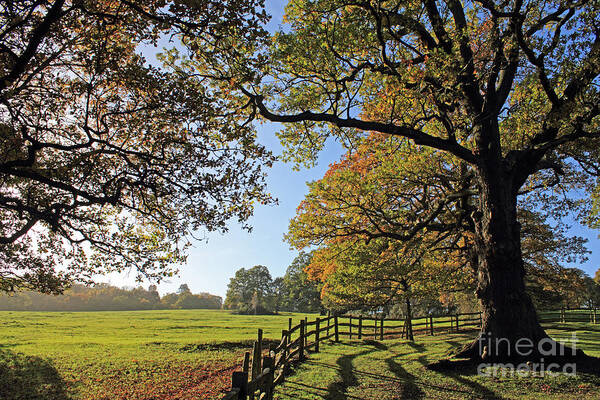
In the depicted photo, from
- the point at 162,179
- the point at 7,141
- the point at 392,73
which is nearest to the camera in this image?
the point at 7,141

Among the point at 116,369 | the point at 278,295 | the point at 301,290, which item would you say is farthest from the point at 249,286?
the point at 116,369

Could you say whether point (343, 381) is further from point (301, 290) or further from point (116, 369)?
point (301, 290)

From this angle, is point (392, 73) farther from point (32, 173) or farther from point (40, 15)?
point (32, 173)

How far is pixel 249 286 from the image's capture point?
3292 inches

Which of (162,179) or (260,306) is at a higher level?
(162,179)

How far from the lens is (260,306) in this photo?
7012 centimetres

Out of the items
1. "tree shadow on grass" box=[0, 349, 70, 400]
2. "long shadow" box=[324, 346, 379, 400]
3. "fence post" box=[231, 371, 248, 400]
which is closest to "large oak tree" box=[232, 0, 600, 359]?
"long shadow" box=[324, 346, 379, 400]

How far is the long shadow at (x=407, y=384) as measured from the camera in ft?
27.4

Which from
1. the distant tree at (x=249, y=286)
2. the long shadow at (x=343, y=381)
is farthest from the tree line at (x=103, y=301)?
the long shadow at (x=343, y=381)

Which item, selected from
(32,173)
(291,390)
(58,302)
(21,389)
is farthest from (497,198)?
(58,302)

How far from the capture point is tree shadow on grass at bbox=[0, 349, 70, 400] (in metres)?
10.9

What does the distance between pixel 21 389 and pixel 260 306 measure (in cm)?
6064

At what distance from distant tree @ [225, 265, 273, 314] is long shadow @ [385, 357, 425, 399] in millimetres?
67925

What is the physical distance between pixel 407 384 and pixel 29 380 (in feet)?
47.0
